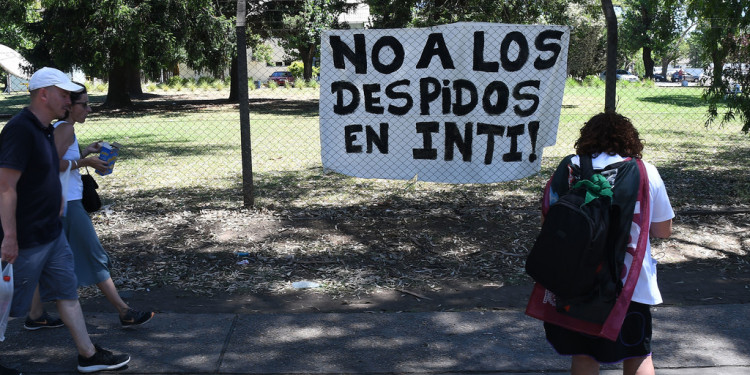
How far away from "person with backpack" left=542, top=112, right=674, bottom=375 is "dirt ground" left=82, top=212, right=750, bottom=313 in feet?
6.18

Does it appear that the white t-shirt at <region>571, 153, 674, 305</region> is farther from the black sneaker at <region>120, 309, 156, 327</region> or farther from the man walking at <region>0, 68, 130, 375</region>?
the black sneaker at <region>120, 309, 156, 327</region>

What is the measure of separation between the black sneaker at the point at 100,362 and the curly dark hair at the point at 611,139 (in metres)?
2.81

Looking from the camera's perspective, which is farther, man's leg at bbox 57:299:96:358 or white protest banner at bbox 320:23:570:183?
white protest banner at bbox 320:23:570:183

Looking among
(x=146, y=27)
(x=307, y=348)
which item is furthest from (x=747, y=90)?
(x=146, y=27)

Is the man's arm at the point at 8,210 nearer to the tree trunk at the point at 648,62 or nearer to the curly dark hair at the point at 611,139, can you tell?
the curly dark hair at the point at 611,139

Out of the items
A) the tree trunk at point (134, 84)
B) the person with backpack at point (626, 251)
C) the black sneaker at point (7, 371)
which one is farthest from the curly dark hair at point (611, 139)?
the tree trunk at point (134, 84)

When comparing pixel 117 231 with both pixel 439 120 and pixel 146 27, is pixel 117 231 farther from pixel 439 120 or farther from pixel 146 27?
pixel 146 27

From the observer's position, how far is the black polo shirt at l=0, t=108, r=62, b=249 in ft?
11.0

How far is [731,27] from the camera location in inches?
278

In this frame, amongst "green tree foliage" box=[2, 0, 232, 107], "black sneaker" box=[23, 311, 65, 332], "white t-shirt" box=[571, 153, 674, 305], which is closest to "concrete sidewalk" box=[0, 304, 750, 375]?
"black sneaker" box=[23, 311, 65, 332]

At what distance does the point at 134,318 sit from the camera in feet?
14.7

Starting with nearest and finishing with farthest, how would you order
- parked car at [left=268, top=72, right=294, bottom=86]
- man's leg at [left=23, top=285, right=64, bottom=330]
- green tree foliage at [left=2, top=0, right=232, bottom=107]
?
1. man's leg at [left=23, top=285, right=64, bottom=330]
2. green tree foliage at [left=2, top=0, right=232, bottom=107]
3. parked car at [left=268, top=72, right=294, bottom=86]

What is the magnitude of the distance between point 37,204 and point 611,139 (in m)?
2.88

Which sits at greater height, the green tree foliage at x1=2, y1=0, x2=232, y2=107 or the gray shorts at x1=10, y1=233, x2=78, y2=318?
the green tree foliage at x1=2, y1=0, x2=232, y2=107
